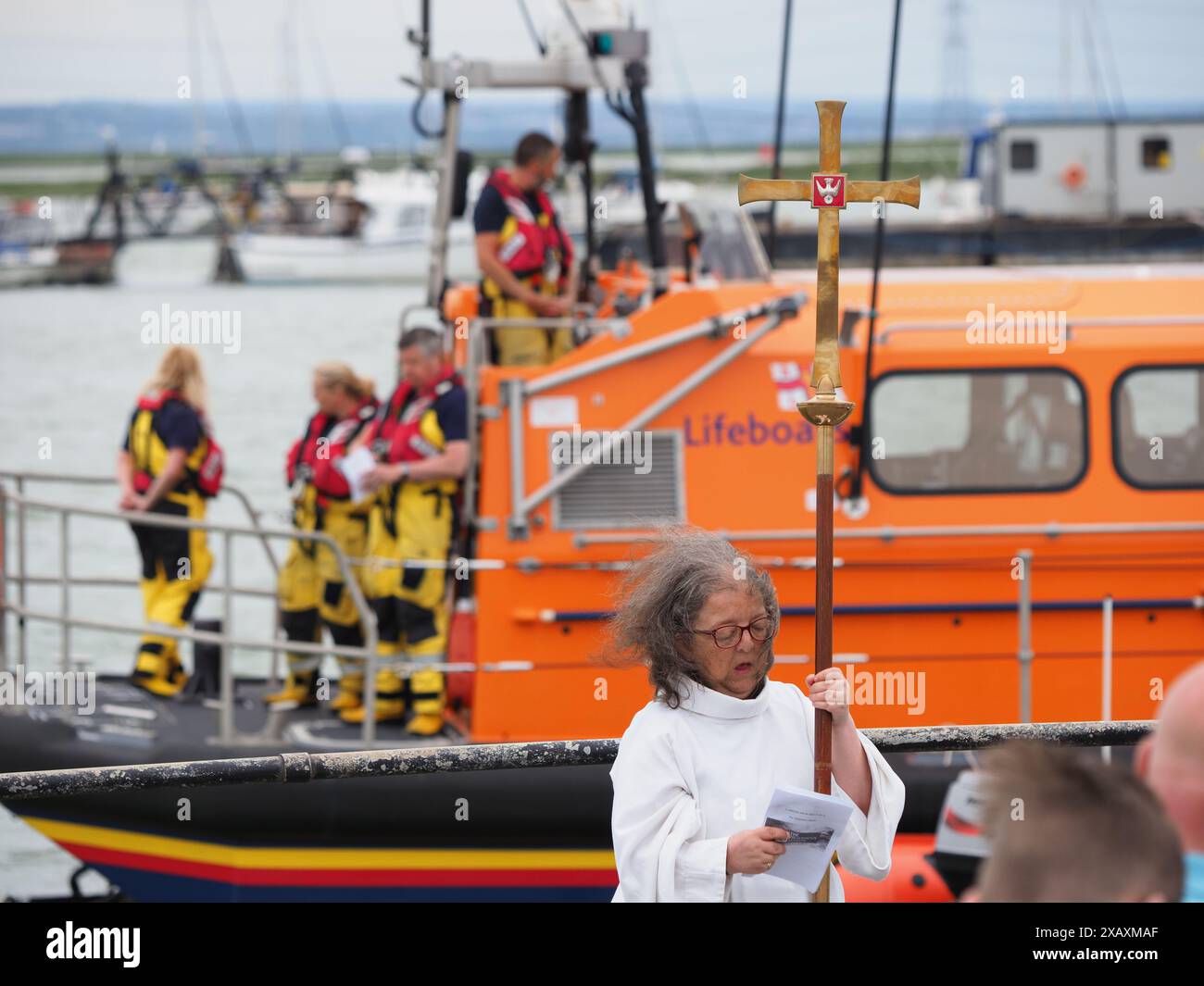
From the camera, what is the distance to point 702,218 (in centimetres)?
712

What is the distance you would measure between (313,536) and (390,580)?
0.43 meters

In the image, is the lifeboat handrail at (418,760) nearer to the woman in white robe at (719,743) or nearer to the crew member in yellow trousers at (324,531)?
the woman in white robe at (719,743)

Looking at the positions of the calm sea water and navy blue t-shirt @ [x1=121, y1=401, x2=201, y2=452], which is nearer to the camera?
navy blue t-shirt @ [x1=121, y1=401, x2=201, y2=452]

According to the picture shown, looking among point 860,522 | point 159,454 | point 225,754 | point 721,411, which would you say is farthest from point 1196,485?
point 159,454

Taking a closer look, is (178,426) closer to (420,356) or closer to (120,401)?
(420,356)

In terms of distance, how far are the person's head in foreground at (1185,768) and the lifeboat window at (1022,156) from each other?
32.5 meters

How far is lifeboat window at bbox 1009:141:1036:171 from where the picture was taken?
107 ft

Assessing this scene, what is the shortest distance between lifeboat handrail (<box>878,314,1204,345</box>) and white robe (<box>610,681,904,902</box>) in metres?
3.33

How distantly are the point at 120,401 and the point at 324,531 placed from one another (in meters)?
22.3

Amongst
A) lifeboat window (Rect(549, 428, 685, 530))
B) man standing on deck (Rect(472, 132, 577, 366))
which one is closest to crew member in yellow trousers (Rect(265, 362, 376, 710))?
man standing on deck (Rect(472, 132, 577, 366))

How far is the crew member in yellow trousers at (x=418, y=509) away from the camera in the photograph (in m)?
6.03

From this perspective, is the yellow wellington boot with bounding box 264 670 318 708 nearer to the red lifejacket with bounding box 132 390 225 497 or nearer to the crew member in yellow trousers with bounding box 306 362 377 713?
the crew member in yellow trousers with bounding box 306 362 377 713
